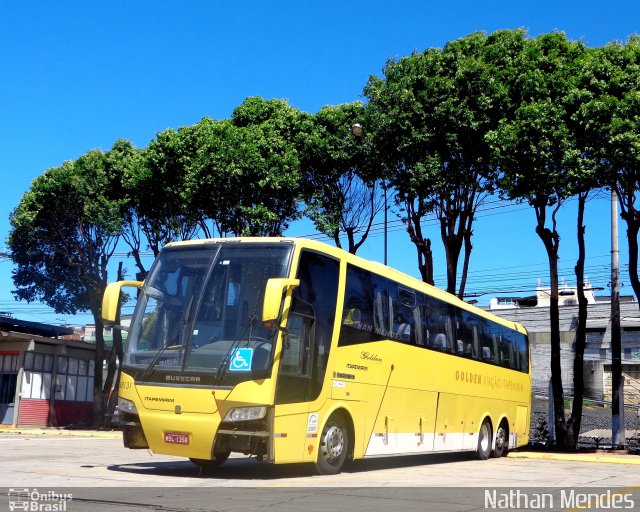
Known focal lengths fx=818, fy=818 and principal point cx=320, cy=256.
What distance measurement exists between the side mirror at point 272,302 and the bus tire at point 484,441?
10.3 meters

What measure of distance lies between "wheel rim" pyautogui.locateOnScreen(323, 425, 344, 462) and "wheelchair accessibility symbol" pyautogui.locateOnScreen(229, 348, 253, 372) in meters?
2.19

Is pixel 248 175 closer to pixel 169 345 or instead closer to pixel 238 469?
pixel 238 469

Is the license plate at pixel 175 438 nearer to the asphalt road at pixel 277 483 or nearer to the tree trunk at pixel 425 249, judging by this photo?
the asphalt road at pixel 277 483

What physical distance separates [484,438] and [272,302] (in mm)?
10896

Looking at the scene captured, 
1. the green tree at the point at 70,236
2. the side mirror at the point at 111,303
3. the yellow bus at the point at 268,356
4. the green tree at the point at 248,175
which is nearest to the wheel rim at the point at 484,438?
the yellow bus at the point at 268,356

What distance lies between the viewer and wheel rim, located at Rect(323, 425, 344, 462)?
12.9m

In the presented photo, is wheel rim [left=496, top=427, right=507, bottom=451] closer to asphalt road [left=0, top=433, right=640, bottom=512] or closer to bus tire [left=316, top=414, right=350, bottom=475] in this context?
asphalt road [left=0, top=433, right=640, bottom=512]

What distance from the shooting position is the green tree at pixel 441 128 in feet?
82.5

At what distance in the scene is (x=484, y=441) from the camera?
20.1 meters

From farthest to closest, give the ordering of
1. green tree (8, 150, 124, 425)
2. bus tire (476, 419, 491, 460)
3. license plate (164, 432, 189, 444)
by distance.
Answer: green tree (8, 150, 124, 425) → bus tire (476, 419, 491, 460) → license plate (164, 432, 189, 444)

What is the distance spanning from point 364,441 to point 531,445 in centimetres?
1468

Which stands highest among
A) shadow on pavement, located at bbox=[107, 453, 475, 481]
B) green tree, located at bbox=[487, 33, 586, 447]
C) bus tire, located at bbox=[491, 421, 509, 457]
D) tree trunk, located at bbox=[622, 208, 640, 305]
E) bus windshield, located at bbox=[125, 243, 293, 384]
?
green tree, located at bbox=[487, 33, 586, 447]

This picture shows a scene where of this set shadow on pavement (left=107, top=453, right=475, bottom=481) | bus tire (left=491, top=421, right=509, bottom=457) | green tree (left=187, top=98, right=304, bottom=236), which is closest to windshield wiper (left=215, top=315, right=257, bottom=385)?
shadow on pavement (left=107, top=453, right=475, bottom=481)

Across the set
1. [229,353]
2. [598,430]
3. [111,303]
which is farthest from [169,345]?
[598,430]
